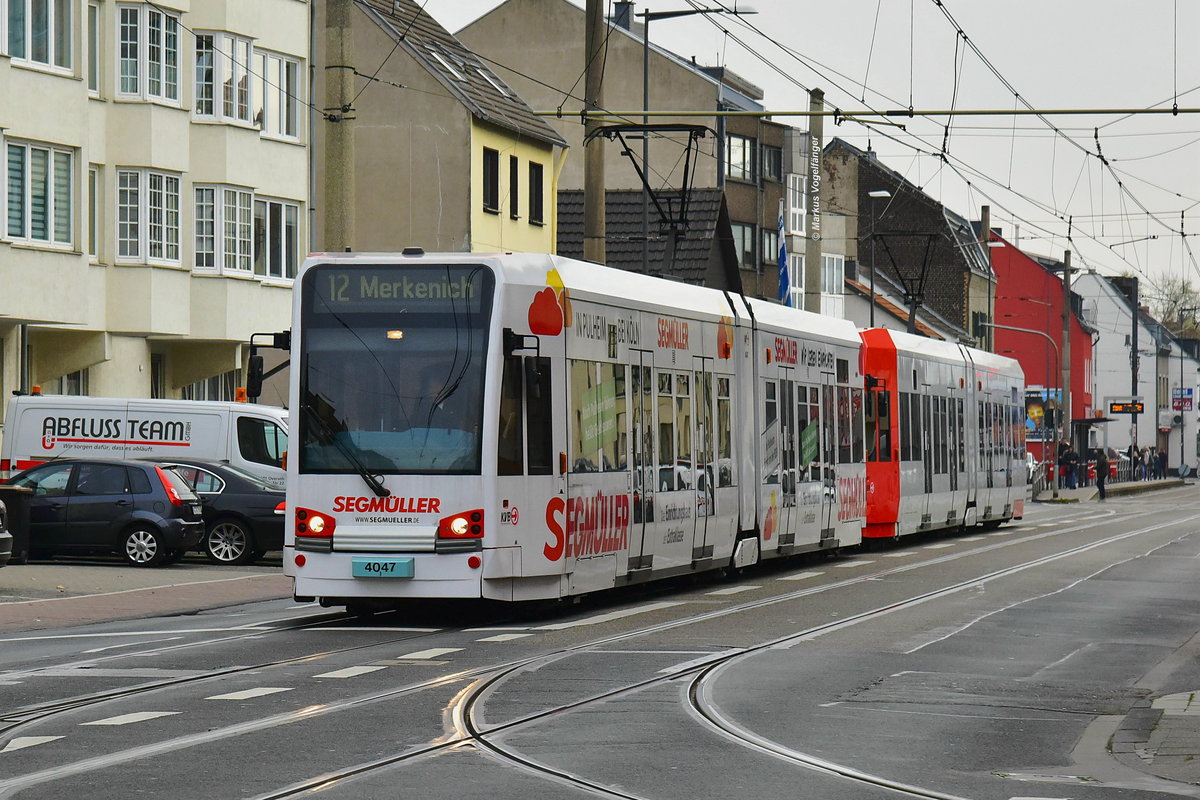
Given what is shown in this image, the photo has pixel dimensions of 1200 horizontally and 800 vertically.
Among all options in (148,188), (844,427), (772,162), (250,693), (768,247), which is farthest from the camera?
(772,162)

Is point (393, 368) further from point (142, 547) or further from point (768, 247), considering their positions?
→ point (768, 247)

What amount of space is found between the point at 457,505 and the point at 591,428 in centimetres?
199

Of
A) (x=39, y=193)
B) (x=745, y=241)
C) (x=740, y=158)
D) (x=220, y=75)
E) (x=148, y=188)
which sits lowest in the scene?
(x=39, y=193)

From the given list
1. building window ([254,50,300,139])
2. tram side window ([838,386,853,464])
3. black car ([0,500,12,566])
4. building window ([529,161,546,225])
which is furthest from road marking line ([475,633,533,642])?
building window ([529,161,546,225])

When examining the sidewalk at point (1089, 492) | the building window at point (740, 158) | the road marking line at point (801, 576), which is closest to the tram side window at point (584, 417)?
the road marking line at point (801, 576)

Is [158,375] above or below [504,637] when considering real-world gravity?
above

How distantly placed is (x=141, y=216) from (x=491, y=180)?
12.7 metres

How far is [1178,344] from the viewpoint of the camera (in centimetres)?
14100

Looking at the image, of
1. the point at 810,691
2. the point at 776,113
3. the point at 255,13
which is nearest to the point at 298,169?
the point at 255,13

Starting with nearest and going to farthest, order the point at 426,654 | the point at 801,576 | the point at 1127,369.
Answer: the point at 426,654 < the point at 801,576 < the point at 1127,369

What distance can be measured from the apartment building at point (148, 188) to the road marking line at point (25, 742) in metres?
24.1

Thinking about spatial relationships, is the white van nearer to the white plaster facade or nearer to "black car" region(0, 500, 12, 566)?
"black car" region(0, 500, 12, 566)

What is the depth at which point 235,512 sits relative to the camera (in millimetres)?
27531

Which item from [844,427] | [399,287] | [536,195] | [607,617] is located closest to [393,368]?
[399,287]
